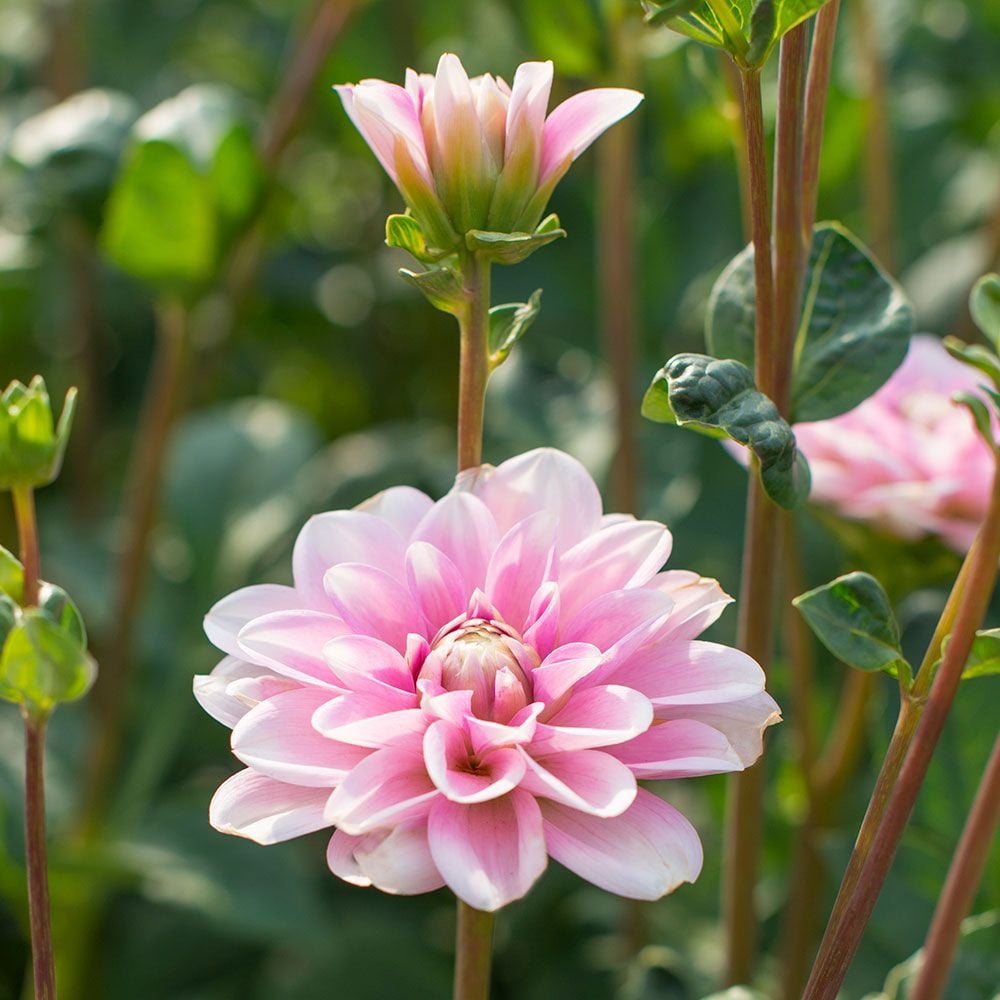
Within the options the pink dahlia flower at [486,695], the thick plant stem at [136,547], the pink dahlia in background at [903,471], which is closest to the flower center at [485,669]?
the pink dahlia flower at [486,695]

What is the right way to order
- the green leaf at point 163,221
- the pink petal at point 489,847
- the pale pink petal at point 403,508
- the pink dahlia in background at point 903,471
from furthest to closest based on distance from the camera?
1. the green leaf at point 163,221
2. the pink dahlia in background at point 903,471
3. the pale pink petal at point 403,508
4. the pink petal at point 489,847

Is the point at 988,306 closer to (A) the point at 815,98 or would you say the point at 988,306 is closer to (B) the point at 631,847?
(A) the point at 815,98

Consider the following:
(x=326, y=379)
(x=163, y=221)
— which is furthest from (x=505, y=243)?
(x=326, y=379)

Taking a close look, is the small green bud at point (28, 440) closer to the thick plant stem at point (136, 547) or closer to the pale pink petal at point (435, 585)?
the pale pink petal at point (435, 585)

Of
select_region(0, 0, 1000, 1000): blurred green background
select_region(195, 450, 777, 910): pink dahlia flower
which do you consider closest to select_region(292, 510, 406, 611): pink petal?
select_region(195, 450, 777, 910): pink dahlia flower

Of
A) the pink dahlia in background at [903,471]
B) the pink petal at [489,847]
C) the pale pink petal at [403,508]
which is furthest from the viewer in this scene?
the pink dahlia in background at [903,471]

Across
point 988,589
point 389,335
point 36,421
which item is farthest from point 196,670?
point 988,589
